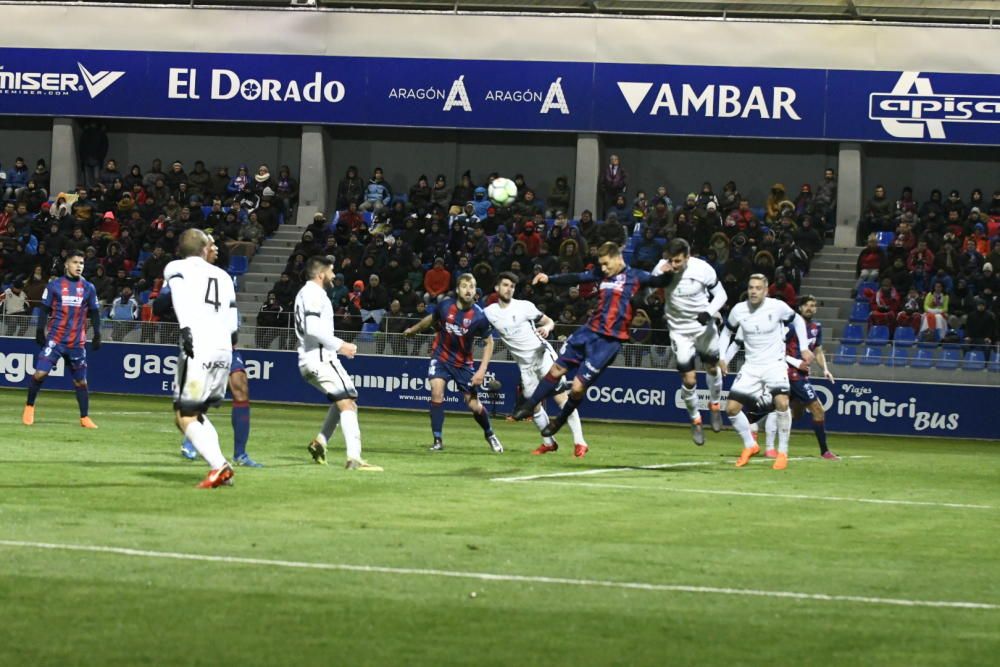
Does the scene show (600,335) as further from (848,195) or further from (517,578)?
(848,195)

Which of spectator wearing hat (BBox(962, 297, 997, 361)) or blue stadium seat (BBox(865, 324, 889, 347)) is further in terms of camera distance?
blue stadium seat (BBox(865, 324, 889, 347))

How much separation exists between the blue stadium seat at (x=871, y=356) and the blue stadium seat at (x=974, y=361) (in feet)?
5.38

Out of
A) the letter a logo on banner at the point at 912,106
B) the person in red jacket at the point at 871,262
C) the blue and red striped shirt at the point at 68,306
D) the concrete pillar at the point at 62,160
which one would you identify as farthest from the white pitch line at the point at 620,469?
the concrete pillar at the point at 62,160

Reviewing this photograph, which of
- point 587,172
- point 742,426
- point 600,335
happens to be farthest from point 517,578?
point 587,172

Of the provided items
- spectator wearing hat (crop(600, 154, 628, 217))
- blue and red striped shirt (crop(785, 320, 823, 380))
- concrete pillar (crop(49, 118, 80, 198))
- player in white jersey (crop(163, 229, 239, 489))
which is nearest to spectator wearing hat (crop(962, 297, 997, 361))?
blue and red striped shirt (crop(785, 320, 823, 380))

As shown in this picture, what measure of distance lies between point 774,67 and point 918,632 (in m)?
34.1

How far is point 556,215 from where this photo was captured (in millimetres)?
40594

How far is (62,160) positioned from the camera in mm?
44188

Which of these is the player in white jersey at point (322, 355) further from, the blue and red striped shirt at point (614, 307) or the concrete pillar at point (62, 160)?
the concrete pillar at point (62, 160)

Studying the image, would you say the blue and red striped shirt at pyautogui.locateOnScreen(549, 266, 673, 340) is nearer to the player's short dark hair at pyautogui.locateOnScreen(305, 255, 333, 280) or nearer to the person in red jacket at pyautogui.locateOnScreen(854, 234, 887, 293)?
the player's short dark hair at pyautogui.locateOnScreen(305, 255, 333, 280)

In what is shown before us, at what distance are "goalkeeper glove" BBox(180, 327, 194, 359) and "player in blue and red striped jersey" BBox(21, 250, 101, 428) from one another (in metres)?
9.13

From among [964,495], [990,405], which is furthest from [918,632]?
[990,405]

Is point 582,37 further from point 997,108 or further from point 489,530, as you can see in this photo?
point 489,530

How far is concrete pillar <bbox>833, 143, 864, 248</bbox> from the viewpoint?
41.0 meters
